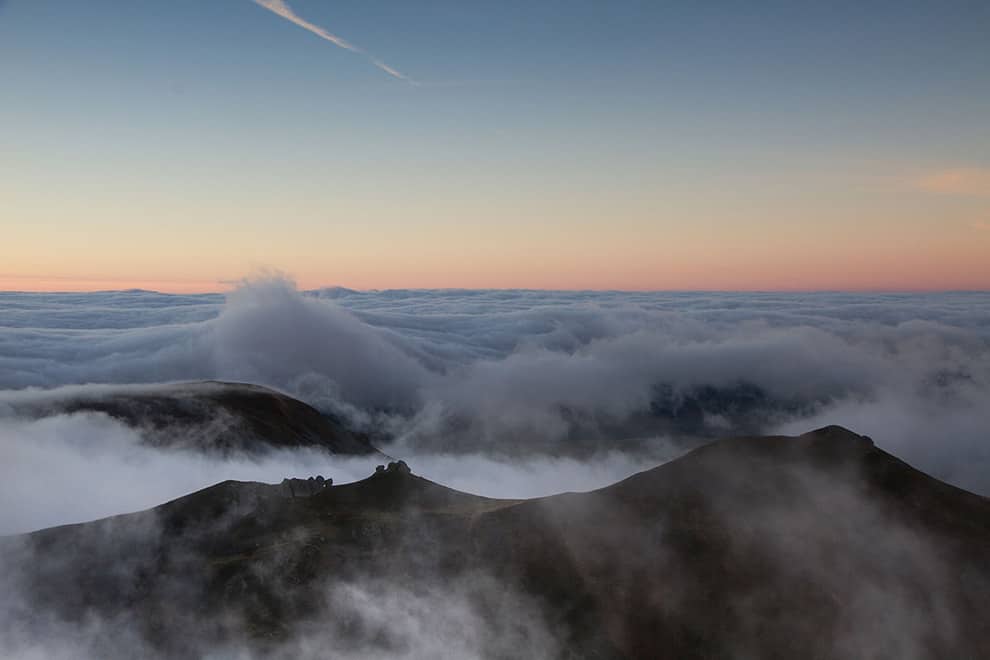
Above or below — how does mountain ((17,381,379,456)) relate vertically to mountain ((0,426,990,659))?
below

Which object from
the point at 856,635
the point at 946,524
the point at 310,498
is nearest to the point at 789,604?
the point at 856,635

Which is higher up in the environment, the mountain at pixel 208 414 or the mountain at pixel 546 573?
the mountain at pixel 546 573

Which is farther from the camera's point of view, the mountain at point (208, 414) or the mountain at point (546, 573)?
the mountain at point (208, 414)

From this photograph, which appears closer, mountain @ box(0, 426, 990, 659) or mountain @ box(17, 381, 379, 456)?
mountain @ box(0, 426, 990, 659)

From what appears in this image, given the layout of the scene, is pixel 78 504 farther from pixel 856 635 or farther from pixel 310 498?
pixel 856 635
